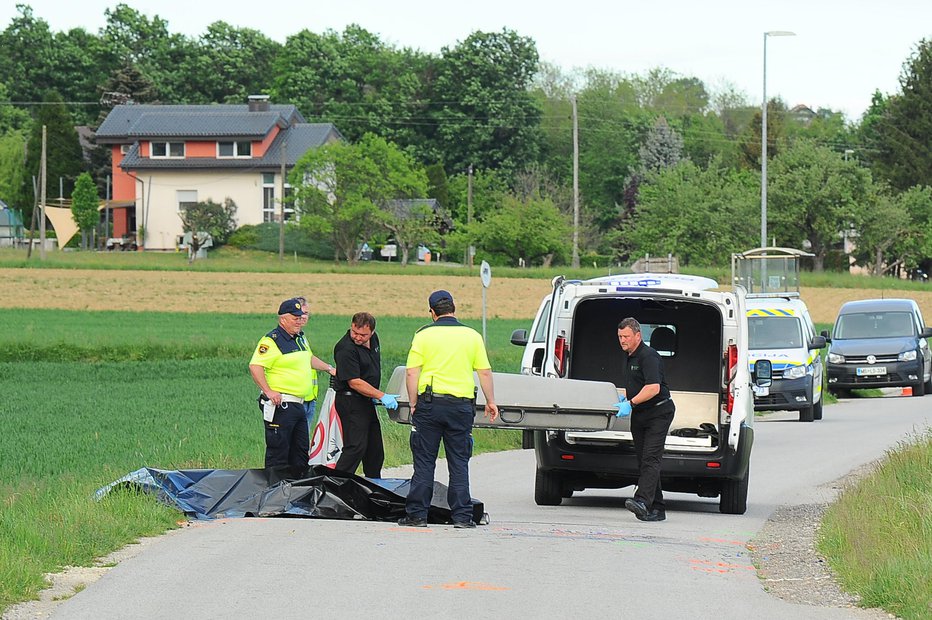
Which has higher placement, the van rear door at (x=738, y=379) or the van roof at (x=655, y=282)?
the van roof at (x=655, y=282)

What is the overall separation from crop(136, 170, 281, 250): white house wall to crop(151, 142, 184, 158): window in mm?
1666

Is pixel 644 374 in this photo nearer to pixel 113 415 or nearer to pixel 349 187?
pixel 113 415

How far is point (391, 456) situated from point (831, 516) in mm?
7207

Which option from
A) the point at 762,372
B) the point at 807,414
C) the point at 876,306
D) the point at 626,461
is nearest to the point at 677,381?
the point at 762,372

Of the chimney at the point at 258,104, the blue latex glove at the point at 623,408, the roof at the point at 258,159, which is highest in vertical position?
the chimney at the point at 258,104

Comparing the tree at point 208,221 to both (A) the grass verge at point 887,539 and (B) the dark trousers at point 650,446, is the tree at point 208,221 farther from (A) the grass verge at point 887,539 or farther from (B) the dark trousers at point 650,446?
(A) the grass verge at point 887,539

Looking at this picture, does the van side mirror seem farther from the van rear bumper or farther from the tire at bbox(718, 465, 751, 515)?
the tire at bbox(718, 465, 751, 515)

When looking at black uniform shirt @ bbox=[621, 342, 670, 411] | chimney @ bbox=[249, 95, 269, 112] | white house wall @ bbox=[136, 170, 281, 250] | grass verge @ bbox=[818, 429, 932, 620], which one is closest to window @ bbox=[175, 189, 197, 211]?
white house wall @ bbox=[136, 170, 281, 250]

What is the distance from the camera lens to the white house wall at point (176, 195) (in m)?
96.6

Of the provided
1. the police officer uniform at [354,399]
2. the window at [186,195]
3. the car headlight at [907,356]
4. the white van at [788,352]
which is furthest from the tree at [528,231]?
the police officer uniform at [354,399]

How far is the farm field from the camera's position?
61.8 metres

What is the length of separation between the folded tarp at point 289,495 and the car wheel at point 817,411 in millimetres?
14788

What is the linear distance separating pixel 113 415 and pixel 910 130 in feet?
258

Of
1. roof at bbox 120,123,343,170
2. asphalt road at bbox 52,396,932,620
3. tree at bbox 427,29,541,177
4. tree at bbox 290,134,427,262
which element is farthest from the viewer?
tree at bbox 427,29,541,177
